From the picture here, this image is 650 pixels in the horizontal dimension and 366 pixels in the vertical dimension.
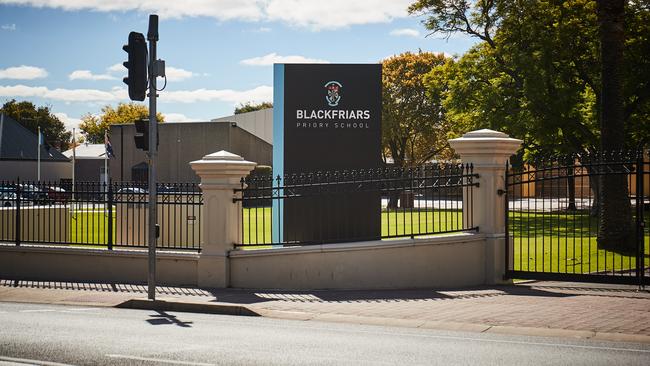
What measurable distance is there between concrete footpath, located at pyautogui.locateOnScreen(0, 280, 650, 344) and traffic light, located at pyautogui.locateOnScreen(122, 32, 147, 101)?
3.42 metres

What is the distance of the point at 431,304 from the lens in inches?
450

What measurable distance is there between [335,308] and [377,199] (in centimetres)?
508

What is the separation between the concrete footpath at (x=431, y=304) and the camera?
9.62 metres

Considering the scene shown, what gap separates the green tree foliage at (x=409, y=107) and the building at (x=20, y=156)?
3094 centimetres

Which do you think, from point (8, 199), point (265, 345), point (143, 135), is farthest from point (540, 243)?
point (265, 345)

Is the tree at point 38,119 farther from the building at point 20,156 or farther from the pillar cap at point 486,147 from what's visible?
the pillar cap at point 486,147

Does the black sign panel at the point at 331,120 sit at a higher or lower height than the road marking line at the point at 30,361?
higher

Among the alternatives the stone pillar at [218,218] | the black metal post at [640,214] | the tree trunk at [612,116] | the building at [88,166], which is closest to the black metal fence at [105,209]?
the stone pillar at [218,218]

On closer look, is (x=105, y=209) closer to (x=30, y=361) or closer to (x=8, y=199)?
(x=8, y=199)

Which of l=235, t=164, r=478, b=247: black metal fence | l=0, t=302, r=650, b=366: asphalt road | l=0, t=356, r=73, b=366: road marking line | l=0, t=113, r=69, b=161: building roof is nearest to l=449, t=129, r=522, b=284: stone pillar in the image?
l=235, t=164, r=478, b=247: black metal fence

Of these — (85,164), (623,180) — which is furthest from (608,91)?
(85,164)

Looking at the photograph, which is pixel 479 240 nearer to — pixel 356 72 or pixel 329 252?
pixel 329 252

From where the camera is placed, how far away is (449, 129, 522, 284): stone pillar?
13.2 m

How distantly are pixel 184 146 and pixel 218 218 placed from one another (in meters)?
44.4
